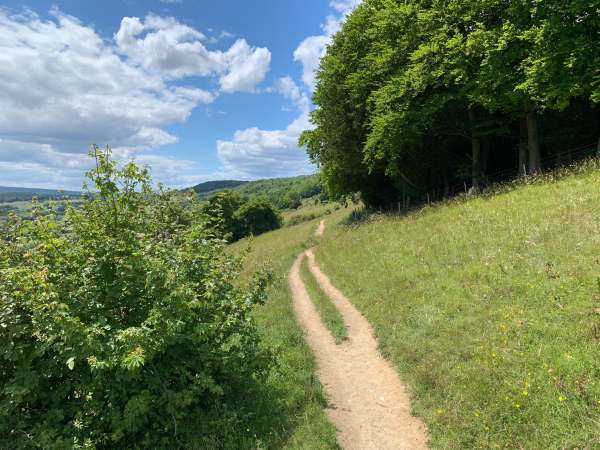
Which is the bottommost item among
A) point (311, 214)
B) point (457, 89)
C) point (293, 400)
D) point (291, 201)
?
point (311, 214)

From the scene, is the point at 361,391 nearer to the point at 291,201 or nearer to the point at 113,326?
the point at 113,326

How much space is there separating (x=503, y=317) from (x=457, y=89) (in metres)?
17.7

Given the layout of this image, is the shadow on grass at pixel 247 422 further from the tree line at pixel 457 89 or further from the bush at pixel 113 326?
the tree line at pixel 457 89

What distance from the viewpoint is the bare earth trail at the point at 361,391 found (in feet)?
21.9

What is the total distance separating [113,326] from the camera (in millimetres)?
6035

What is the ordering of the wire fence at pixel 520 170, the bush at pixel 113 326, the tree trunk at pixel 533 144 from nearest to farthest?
1. the bush at pixel 113 326
2. the tree trunk at pixel 533 144
3. the wire fence at pixel 520 170

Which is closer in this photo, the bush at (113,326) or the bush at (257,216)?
the bush at (113,326)

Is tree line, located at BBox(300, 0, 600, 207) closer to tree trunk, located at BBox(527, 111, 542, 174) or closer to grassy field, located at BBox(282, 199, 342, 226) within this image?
tree trunk, located at BBox(527, 111, 542, 174)

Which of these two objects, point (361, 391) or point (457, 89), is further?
point (457, 89)

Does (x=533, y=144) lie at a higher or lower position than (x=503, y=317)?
higher

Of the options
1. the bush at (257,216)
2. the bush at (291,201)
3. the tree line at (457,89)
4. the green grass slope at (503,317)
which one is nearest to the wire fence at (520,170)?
the tree line at (457,89)

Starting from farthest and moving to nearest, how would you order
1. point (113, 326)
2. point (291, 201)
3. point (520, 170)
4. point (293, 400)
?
point (291, 201) < point (520, 170) < point (293, 400) < point (113, 326)

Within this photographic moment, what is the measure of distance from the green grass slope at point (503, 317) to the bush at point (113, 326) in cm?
401

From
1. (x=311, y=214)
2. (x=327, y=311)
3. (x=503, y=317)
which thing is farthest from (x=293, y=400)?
(x=311, y=214)
